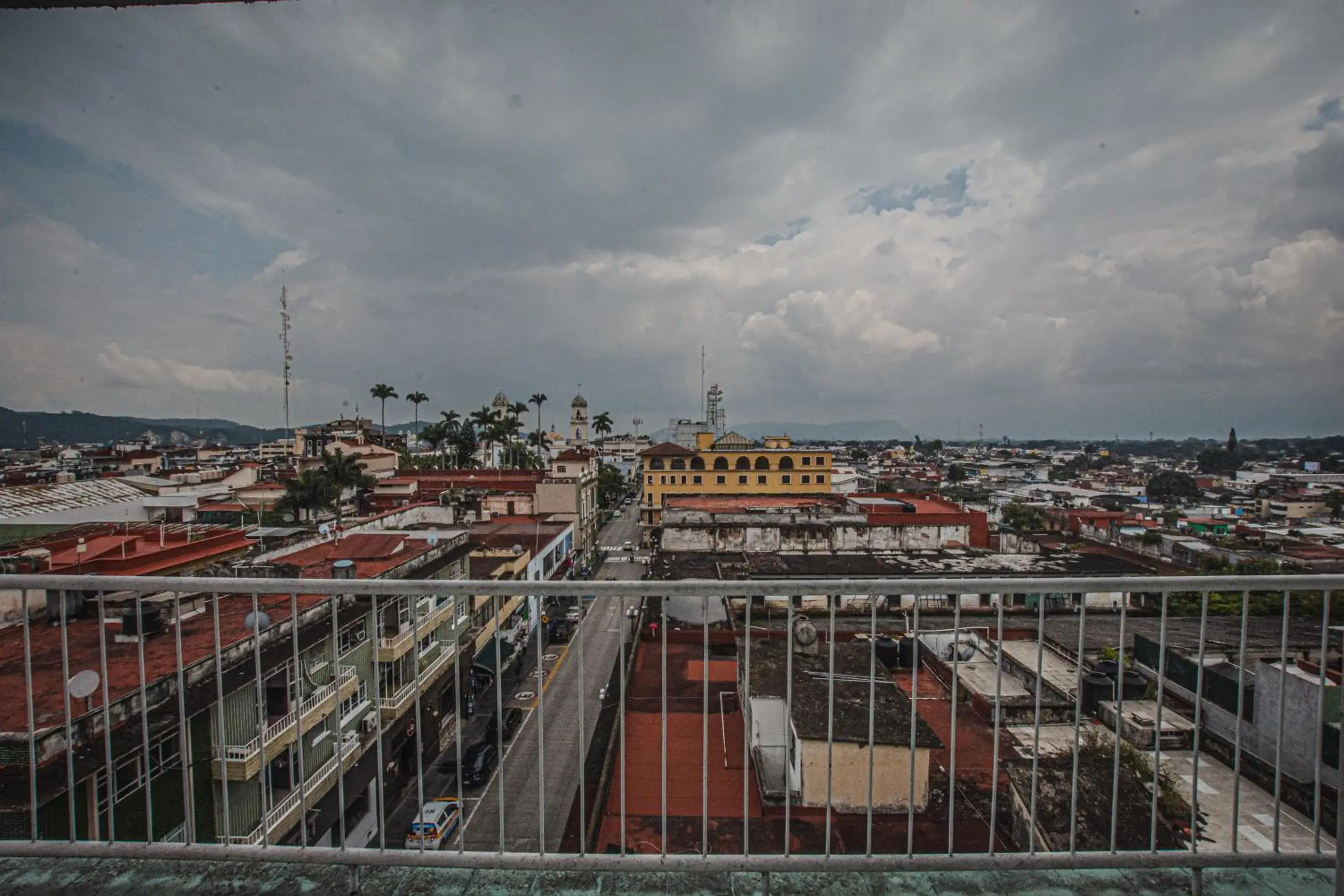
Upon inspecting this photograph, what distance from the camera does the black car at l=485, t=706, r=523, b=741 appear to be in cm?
1575

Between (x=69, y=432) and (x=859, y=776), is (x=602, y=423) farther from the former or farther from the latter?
(x=69, y=432)

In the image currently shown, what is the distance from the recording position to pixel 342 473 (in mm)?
33156

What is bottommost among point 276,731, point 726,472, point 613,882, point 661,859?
point 276,731

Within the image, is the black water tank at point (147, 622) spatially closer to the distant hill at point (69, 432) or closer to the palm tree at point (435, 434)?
the palm tree at point (435, 434)

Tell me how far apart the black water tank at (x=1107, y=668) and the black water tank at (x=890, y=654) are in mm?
3282

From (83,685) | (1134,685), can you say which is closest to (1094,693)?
(1134,685)

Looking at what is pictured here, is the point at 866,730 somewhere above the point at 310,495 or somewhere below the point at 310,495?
below

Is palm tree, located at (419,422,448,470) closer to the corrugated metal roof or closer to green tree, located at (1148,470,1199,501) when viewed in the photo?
the corrugated metal roof

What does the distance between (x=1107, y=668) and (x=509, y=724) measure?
13.7 m

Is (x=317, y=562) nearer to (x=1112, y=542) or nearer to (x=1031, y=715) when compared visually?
(x=1031, y=715)

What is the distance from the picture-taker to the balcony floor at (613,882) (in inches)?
103

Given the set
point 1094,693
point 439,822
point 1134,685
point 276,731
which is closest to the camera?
point 276,731

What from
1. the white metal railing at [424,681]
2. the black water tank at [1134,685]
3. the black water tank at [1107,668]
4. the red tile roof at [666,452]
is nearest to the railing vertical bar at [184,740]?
the white metal railing at [424,681]

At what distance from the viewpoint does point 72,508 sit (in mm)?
22047
